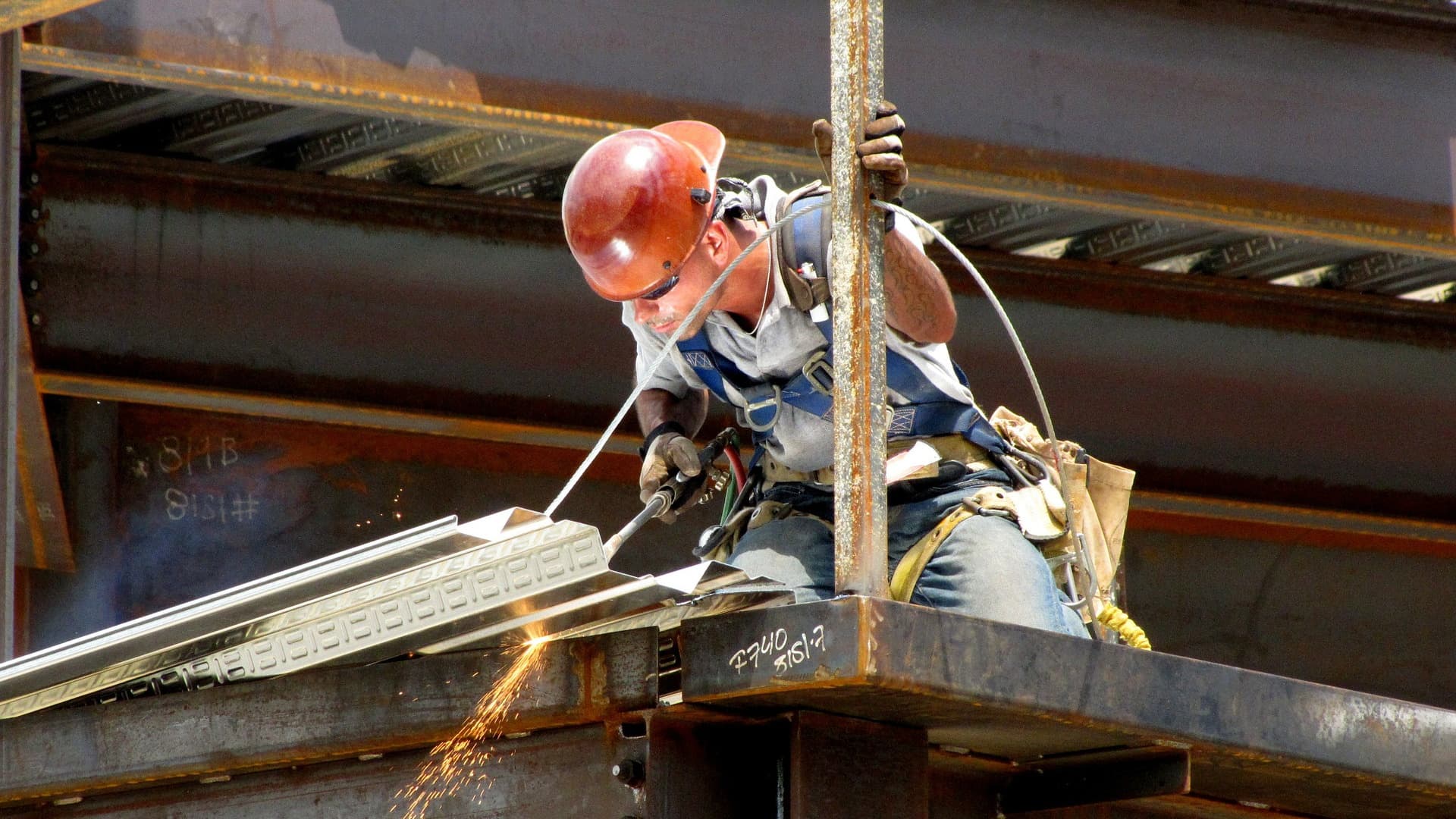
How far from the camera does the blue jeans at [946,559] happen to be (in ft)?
11.6

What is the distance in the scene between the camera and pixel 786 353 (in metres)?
3.72

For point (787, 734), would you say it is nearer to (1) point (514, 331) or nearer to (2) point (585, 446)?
(1) point (514, 331)

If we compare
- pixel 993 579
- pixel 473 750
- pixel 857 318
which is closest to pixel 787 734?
pixel 473 750

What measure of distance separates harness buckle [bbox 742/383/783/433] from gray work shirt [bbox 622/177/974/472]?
0.01m

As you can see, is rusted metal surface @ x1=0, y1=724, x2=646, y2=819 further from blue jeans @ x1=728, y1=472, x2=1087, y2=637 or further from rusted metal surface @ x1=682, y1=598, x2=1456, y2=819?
blue jeans @ x1=728, y1=472, x2=1087, y2=637

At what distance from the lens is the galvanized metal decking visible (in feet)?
8.98

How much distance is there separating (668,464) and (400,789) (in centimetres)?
118

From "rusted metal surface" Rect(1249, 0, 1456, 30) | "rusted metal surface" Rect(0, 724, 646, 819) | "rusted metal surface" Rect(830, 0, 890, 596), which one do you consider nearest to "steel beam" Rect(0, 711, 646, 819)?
"rusted metal surface" Rect(0, 724, 646, 819)

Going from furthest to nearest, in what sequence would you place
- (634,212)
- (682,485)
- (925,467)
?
(682,485)
(925,467)
(634,212)

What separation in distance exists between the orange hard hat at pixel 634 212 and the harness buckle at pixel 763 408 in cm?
40

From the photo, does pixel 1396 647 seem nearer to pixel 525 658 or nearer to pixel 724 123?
pixel 724 123

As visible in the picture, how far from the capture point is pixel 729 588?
9.35 feet

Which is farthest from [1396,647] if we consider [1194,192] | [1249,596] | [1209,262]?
[1194,192]

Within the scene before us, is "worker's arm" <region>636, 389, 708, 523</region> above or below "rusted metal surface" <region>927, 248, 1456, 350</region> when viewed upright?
below
